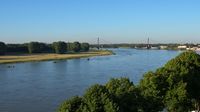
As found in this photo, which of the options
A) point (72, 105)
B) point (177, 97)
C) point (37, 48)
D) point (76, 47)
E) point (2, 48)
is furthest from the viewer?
point (76, 47)

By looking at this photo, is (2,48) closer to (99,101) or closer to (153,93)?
(153,93)

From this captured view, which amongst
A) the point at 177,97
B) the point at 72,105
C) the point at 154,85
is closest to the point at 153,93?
the point at 154,85

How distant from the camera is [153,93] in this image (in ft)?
62.7

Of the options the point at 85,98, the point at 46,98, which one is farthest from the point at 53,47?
the point at 85,98

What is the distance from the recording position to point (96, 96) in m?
13.8

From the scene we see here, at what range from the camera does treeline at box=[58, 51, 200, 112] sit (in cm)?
1366

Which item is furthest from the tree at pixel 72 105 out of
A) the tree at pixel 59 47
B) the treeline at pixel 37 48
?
the tree at pixel 59 47

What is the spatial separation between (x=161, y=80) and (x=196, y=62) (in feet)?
11.4

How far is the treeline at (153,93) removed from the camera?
13.7 metres

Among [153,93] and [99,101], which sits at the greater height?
[99,101]

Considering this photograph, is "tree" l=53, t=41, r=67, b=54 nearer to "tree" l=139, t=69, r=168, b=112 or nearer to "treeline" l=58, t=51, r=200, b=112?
"treeline" l=58, t=51, r=200, b=112

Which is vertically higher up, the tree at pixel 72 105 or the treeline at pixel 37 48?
the tree at pixel 72 105

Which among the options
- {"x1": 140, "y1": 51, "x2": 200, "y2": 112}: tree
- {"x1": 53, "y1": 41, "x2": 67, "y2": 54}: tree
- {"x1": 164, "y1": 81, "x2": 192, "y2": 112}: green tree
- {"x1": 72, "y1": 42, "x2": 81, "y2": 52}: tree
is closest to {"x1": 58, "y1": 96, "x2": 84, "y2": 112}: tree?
{"x1": 140, "y1": 51, "x2": 200, "y2": 112}: tree

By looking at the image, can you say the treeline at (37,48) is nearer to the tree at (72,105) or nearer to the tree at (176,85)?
the tree at (176,85)
